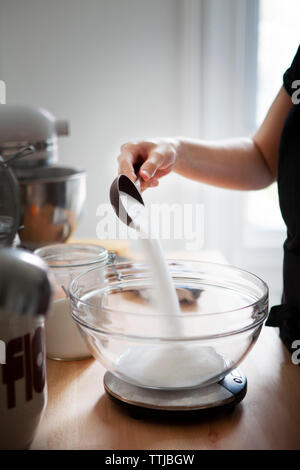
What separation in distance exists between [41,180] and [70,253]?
1.04 ft

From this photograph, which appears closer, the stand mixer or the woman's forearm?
the stand mixer

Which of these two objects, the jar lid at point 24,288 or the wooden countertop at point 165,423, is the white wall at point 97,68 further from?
the jar lid at point 24,288

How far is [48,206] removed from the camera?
3.70 feet

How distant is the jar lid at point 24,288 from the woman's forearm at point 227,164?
697 millimetres

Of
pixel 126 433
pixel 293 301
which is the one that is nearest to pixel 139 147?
pixel 293 301

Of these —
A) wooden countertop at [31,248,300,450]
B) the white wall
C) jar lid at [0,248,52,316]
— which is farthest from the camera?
the white wall

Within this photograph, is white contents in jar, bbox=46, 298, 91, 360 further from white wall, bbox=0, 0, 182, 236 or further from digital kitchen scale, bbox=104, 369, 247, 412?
white wall, bbox=0, 0, 182, 236

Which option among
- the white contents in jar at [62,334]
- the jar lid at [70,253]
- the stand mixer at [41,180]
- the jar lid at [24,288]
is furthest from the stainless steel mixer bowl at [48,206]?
the jar lid at [24,288]

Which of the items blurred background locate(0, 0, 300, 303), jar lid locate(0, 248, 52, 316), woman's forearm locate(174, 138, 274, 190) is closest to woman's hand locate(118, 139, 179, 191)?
woman's forearm locate(174, 138, 274, 190)

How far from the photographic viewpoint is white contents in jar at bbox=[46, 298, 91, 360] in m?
0.75

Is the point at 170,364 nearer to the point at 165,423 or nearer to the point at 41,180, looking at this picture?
the point at 165,423

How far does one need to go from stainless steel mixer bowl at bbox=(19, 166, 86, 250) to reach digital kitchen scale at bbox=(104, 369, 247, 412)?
55cm

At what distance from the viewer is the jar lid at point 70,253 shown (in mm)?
815

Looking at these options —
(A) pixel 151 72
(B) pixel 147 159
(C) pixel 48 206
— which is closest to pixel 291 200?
(B) pixel 147 159
